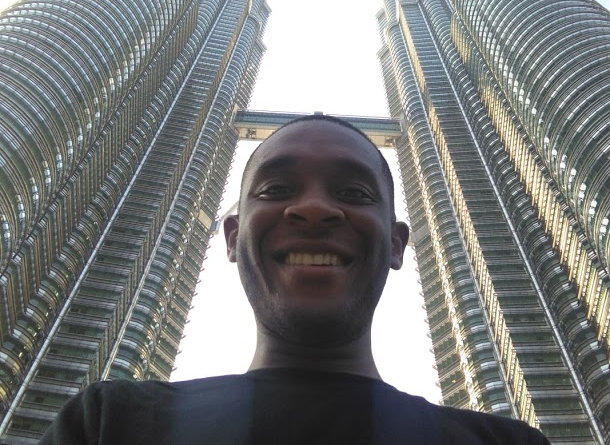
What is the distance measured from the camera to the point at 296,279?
350cm

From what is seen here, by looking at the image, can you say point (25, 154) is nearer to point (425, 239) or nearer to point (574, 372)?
point (574, 372)

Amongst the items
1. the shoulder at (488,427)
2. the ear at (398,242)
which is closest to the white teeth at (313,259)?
the shoulder at (488,427)

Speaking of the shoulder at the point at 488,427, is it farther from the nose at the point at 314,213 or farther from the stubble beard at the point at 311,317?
the nose at the point at 314,213

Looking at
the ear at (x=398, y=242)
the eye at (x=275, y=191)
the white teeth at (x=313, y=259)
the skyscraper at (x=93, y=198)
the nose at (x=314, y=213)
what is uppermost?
the skyscraper at (x=93, y=198)

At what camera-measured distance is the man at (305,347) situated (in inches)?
115

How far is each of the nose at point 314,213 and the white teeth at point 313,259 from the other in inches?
9.1

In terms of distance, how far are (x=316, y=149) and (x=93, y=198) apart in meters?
78.6

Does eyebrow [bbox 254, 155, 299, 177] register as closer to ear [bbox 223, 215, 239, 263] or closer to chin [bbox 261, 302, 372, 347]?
ear [bbox 223, 215, 239, 263]

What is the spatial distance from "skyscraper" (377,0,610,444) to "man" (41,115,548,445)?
176 ft

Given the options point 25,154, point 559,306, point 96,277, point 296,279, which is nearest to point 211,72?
point 96,277

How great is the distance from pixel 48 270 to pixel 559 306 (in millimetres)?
58605

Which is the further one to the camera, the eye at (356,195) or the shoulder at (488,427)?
the eye at (356,195)

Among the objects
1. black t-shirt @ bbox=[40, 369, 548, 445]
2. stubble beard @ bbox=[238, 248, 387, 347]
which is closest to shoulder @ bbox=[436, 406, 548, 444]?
black t-shirt @ bbox=[40, 369, 548, 445]

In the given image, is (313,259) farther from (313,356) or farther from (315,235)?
(313,356)
